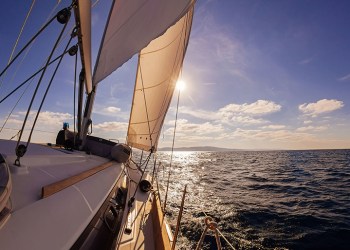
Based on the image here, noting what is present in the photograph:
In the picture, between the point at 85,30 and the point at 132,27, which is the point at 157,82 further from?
the point at 132,27

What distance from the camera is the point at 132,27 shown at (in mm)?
2975

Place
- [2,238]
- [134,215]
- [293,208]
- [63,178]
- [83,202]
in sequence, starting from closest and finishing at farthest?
[2,238] < [83,202] < [63,178] < [134,215] < [293,208]

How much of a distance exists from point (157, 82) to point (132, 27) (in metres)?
4.45

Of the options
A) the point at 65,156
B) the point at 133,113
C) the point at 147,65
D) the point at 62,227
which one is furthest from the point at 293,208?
the point at 62,227

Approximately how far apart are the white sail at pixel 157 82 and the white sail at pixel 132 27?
2417 millimetres

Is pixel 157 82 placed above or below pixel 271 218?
above

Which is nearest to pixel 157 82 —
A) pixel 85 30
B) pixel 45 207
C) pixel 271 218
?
pixel 85 30

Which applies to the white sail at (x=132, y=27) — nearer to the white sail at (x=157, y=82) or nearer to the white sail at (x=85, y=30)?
the white sail at (x=85, y=30)

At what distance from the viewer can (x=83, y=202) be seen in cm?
191

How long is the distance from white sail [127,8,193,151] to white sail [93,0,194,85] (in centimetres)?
242

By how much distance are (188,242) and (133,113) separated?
4632mm

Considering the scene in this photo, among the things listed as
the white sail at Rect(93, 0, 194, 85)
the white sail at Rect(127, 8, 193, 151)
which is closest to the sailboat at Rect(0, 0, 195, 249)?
the white sail at Rect(93, 0, 194, 85)

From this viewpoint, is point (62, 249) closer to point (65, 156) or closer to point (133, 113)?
point (65, 156)

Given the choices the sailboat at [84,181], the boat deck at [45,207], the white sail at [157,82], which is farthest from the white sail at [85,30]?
the white sail at [157,82]
